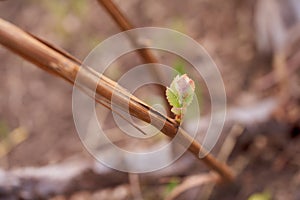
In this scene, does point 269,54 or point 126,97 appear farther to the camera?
point 269,54

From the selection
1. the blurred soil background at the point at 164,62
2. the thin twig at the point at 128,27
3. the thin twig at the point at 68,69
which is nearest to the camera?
the thin twig at the point at 68,69

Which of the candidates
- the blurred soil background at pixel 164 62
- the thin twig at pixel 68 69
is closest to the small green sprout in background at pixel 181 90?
the thin twig at pixel 68 69

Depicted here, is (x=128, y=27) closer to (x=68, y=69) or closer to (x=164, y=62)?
(x=68, y=69)

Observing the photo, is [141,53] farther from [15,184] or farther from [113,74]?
[113,74]

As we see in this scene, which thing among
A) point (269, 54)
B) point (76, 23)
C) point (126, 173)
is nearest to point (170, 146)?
point (126, 173)

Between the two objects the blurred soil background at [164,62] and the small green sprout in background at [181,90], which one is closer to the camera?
the small green sprout in background at [181,90]

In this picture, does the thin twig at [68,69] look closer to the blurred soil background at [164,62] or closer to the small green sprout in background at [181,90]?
the small green sprout in background at [181,90]

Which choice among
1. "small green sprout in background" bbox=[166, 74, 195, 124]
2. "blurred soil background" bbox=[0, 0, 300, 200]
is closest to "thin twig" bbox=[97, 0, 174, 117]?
"small green sprout in background" bbox=[166, 74, 195, 124]

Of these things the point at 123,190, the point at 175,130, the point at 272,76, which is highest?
the point at 272,76

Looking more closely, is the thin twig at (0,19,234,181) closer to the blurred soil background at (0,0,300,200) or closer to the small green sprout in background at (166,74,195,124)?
the small green sprout in background at (166,74,195,124)
